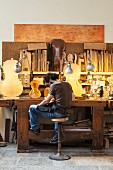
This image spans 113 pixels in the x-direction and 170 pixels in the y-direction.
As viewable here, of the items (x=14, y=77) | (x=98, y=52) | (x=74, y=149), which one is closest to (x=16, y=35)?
(x=14, y=77)

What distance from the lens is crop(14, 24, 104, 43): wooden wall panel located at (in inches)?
290

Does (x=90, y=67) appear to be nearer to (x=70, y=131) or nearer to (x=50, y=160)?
(x=70, y=131)

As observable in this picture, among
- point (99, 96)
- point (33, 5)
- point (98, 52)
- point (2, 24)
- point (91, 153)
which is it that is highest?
point (33, 5)

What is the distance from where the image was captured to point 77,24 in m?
7.40

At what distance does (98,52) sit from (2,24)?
2322 mm

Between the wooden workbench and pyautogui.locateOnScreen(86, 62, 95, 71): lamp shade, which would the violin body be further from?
pyautogui.locateOnScreen(86, 62, 95, 71): lamp shade

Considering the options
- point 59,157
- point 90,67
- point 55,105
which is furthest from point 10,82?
point 59,157

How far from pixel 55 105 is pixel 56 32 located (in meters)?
2.26

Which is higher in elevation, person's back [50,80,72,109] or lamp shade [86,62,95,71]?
lamp shade [86,62,95,71]

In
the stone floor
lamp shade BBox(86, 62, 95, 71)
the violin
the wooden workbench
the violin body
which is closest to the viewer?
the stone floor

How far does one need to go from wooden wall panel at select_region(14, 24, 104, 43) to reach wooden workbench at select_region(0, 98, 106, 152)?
6.09ft

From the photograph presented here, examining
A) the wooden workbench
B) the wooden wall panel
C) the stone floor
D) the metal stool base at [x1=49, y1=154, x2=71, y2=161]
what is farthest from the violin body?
the metal stool base at [x1=49, y1=154, x2=71, y2=161]

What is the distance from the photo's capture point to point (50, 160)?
5.58m

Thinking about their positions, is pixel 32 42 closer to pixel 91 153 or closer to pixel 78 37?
pixel 78 37
